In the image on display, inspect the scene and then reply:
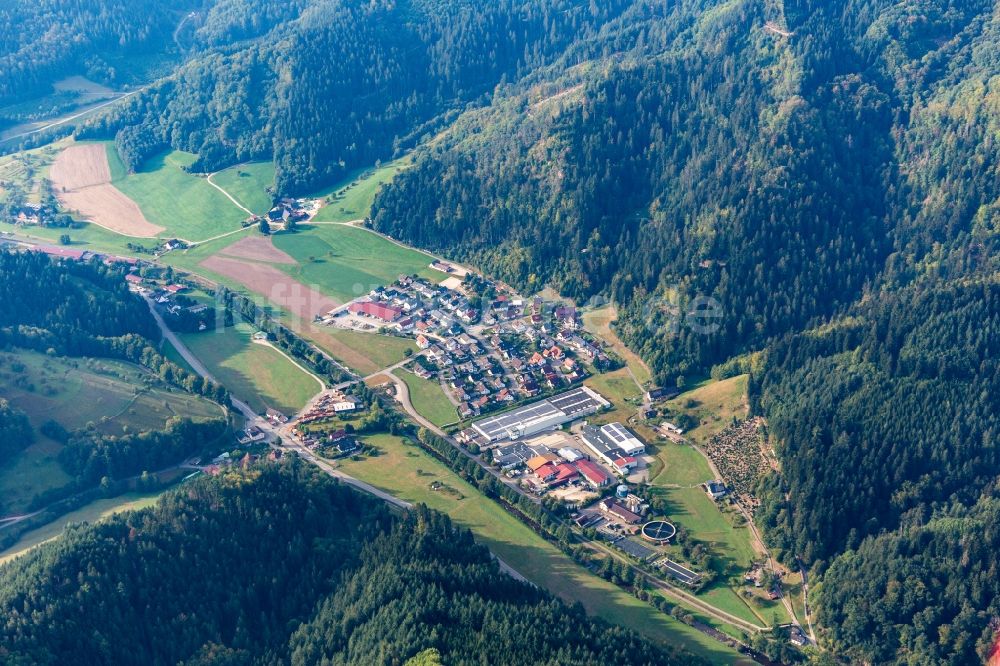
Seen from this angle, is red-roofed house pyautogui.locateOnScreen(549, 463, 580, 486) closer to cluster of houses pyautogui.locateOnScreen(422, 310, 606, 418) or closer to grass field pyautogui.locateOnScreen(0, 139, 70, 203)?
cluster of houses pyautogui.locateOnScreen(422, 310, 606, 418)

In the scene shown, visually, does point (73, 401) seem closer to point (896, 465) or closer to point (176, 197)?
point (176, 197)

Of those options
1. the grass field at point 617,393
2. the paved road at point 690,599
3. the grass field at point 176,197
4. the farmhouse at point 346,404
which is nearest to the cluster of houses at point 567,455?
the grass field at point 617,393

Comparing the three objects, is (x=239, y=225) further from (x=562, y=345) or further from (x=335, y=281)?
(x=562, y=345)

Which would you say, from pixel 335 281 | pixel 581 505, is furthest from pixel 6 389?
pixel 581 505

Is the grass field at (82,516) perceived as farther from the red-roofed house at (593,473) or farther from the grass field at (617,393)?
the grass field at (617,393)

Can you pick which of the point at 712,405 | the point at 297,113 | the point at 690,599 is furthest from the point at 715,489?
the point at 297,113
